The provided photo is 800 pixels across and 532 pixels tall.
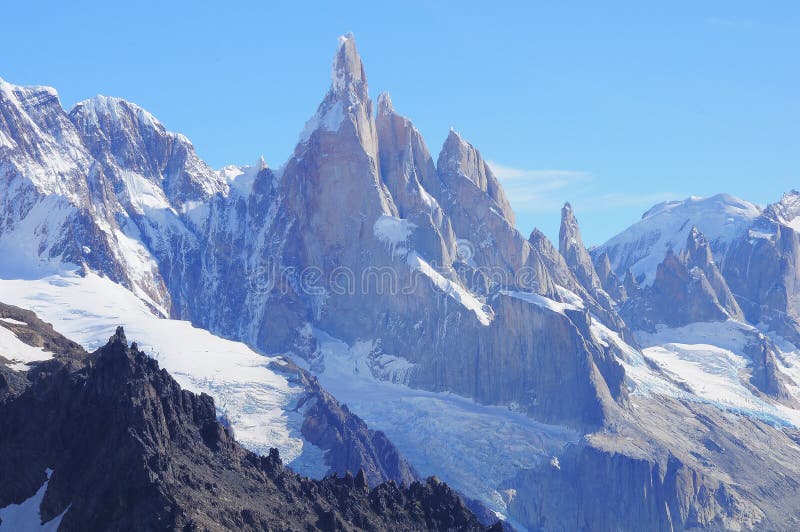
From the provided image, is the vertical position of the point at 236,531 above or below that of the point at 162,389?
below

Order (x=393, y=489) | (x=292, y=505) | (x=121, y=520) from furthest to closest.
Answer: (x=393, y=489)
(x=292, y=505)
(x=121, y=520)

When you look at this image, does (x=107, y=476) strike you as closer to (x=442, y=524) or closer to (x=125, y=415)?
(x=125, y=415)

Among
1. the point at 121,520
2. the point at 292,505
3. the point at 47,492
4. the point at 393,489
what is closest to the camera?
the point at 121,520

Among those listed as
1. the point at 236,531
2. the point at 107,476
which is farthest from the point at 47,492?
the point at 236,531
